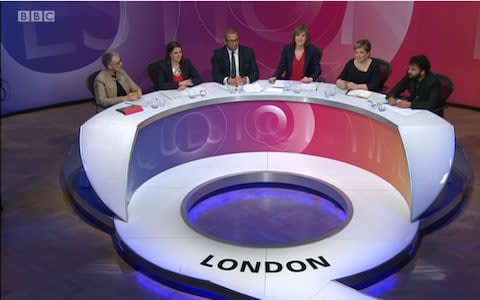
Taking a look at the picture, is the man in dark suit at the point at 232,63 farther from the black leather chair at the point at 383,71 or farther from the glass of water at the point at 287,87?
the black leather chair at the point at 383,71

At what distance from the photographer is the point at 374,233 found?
392cm

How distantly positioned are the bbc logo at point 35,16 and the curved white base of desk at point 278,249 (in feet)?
11.1

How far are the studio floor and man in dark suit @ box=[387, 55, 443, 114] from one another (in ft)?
2.80

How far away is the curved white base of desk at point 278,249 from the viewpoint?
11.0ft

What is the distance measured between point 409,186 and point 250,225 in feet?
3.91

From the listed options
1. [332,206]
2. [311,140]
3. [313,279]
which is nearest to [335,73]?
[311,140]

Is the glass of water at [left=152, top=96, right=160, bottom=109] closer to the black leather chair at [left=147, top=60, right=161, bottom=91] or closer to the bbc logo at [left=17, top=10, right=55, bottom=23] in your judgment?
the black leather chair at [left=147, top=60, right=161, bottom=91]

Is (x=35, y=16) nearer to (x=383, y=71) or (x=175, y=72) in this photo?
(x=175, y=72)

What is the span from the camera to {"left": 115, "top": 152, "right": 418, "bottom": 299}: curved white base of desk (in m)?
3.36

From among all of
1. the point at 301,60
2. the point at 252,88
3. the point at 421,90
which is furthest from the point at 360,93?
the point at 301,60

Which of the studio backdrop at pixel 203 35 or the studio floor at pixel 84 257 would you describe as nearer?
the studio floor at pixel 84 257

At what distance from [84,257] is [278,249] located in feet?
4.27

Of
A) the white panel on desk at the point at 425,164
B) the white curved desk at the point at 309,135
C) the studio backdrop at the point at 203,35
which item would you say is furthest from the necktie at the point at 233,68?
the studio backdrop at the point at 203,35

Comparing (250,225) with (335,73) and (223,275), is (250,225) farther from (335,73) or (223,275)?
(335,73)
